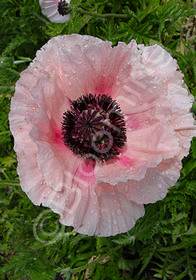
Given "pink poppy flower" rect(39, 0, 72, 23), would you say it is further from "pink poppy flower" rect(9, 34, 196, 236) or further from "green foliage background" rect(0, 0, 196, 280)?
"pink poppy flower" rect(9, 34, 196, 236)

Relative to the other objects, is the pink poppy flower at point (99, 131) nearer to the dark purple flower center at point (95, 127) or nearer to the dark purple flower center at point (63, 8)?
the dark purple flower center at point (95, 127)

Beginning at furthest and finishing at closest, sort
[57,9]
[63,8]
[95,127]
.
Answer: [57,9]
[63,8]
[95,127]

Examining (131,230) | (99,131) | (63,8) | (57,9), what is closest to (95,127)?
(99,131)

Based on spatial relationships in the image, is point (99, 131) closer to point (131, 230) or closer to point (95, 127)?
point (95, 127)

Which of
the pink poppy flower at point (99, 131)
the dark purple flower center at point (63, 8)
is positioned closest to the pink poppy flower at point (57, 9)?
the dark purple flower center at point (63, 8)

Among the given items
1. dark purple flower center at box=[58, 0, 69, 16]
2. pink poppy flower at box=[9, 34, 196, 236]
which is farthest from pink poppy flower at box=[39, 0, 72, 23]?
pink poppy flower at box=[9, 34, 196, 236]
